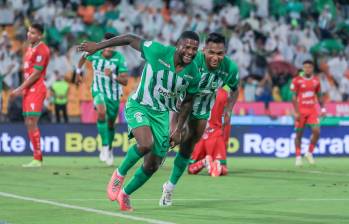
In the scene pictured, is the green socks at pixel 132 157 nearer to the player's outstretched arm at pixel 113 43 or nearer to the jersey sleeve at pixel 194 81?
the jersey sleeve at pixel 194 81

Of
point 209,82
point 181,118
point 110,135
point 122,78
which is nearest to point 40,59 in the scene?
point 122,78

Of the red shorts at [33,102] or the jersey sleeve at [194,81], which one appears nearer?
the jersey sleeve at [194,81]

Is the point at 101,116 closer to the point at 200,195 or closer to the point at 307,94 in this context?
the point at 307,94

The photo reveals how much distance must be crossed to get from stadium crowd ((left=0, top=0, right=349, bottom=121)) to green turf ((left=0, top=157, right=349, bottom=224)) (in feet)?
31.6

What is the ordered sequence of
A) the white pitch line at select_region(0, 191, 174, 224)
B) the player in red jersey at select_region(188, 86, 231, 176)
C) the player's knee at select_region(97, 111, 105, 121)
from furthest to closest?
the player's knee at select_region(97, 111, 105, 121)
the player in red jersey at select_region(188, 86, 231, 176)
the white pitch line at select_region(0, 191, 174, 224)

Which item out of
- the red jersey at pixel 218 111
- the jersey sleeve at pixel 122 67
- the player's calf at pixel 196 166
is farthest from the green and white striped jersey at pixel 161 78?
the jersey sleeve at pixel 122 67

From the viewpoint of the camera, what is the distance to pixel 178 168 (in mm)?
12812

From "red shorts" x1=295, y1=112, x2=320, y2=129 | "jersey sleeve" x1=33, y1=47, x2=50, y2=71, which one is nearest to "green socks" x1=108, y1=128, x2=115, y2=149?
"jersey sleeve" x1=33, y1=47, x2=50, y2=71

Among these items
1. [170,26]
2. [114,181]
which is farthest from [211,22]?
[114,181]

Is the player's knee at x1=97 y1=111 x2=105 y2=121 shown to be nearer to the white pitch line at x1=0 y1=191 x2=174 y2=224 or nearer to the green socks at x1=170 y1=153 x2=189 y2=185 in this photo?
the white pitch line at x1=0 y1=191 x2=174 y2=224

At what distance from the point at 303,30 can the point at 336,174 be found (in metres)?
16.2

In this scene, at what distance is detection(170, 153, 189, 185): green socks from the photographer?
1265cm

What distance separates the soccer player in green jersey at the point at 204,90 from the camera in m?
12.5

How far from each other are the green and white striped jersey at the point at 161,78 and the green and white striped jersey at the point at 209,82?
1.14 meters
